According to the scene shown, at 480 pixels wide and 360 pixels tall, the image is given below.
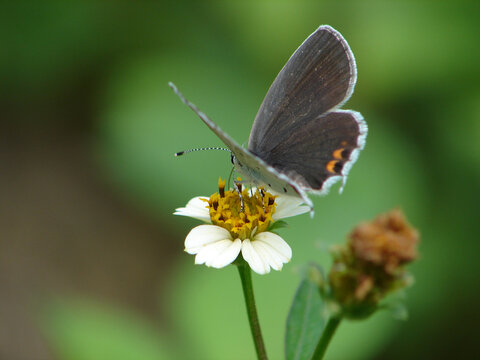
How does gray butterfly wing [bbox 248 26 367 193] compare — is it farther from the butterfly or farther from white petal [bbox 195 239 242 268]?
white petal [bbox 195 239 242 268]

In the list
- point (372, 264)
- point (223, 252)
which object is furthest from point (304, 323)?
point (372, 264)

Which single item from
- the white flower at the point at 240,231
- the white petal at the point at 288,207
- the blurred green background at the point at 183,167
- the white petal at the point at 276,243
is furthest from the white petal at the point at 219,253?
the blurred green background at the point at 183,167

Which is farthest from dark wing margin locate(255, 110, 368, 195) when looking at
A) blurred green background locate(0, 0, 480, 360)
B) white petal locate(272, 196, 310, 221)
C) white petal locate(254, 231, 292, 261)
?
blurred green background locate(0, 0, 480, 360)

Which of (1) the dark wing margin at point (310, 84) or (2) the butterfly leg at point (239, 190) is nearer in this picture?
(2) the butterfly leg at point (239, 190)

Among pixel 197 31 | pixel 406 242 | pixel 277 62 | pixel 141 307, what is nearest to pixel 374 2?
→ pixel 277 62

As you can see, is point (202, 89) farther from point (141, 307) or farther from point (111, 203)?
point (141, 307)

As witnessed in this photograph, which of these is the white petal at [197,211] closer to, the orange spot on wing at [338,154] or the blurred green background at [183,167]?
the orange spot on wing at [338,154]
